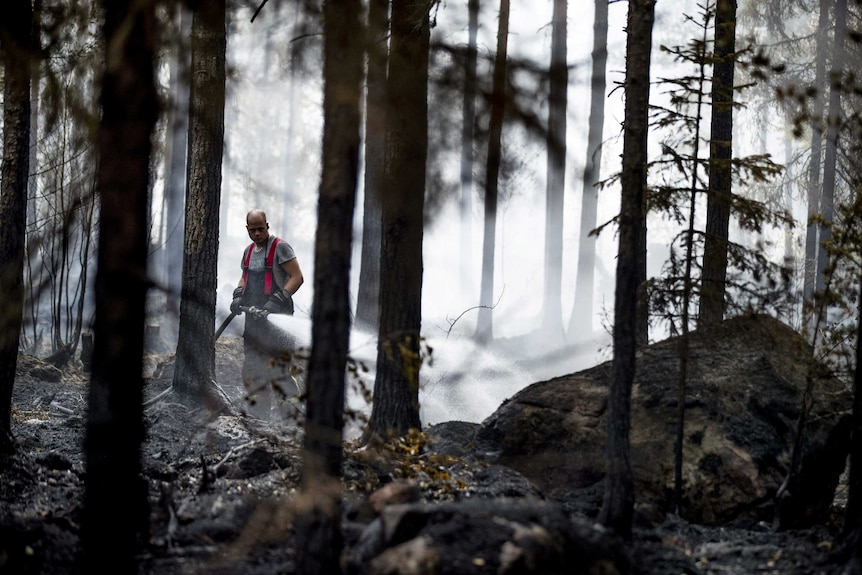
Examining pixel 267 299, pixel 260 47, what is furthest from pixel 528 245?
pixel 267 299

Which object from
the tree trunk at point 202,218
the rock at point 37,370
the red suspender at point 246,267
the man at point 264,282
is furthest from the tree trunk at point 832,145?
the rock at point 37,370

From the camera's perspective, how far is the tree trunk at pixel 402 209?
7.98 m

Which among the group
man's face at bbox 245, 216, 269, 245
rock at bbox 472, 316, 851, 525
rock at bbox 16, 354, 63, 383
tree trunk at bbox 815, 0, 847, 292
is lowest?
rock at bbox 472, 316, 851, 525

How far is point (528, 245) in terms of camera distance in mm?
45375

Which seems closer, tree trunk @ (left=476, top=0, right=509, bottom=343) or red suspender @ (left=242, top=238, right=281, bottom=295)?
tree trunk @ (left=476, top=0, right=509, bottom=343)

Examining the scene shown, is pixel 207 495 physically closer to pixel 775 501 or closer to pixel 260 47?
pixel 775 501

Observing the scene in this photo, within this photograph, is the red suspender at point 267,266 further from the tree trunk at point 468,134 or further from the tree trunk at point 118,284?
the tree trunk at point 118,284

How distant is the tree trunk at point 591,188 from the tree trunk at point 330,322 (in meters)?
15.5

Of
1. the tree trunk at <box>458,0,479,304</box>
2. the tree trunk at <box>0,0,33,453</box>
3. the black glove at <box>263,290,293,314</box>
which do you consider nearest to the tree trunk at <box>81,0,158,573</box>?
the tree trunk at <box>458,0,479,304</box>

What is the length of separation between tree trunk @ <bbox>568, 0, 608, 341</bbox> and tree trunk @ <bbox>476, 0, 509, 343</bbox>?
7.52 ft

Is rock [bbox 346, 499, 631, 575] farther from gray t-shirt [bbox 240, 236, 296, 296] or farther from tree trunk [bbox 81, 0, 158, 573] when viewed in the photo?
gray t-shirt [bbox 240, 236, 296, 296]

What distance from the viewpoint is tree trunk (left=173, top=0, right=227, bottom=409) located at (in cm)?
980

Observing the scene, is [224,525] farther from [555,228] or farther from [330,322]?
[555,228]

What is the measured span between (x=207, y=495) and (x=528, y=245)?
131 feet
